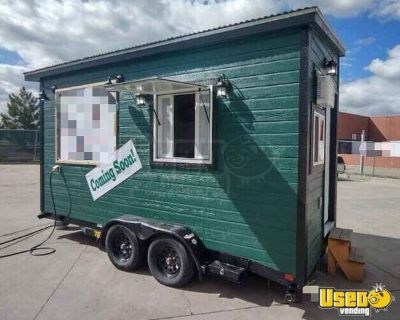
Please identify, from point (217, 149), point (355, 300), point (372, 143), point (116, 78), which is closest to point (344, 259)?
point (355, 300)

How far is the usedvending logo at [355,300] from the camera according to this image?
13.3ft

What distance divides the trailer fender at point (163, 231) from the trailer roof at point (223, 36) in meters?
2.53

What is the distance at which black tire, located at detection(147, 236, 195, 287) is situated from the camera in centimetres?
444

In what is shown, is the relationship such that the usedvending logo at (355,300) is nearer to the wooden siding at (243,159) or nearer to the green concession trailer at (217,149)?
the green concession trailer at (217,149)

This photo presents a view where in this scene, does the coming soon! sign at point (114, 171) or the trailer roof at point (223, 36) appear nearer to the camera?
the trailer roof at point (223, 36)

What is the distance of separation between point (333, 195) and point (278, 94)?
9.43ft

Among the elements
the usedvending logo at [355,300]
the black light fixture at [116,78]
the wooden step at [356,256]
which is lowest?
the usedvending logo at [355,300]

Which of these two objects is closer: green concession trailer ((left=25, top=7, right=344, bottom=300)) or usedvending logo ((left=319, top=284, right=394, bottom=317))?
green concession trailer ((left=25, top=7, right=344, bottom=300))

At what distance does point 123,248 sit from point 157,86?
253 cm

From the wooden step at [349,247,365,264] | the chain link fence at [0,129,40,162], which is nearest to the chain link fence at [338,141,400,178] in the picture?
the wooden step at [349,247,365,264]


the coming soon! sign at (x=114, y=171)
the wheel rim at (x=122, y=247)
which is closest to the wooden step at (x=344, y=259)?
the wheel rim at (x=122, y=247)

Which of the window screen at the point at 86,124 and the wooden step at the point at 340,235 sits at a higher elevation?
the window screen at the point at 86,124

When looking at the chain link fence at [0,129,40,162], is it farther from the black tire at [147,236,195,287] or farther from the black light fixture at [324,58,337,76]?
the black light fixture at [324,58,337,76]

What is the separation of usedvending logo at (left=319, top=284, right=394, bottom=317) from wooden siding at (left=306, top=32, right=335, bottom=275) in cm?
37
